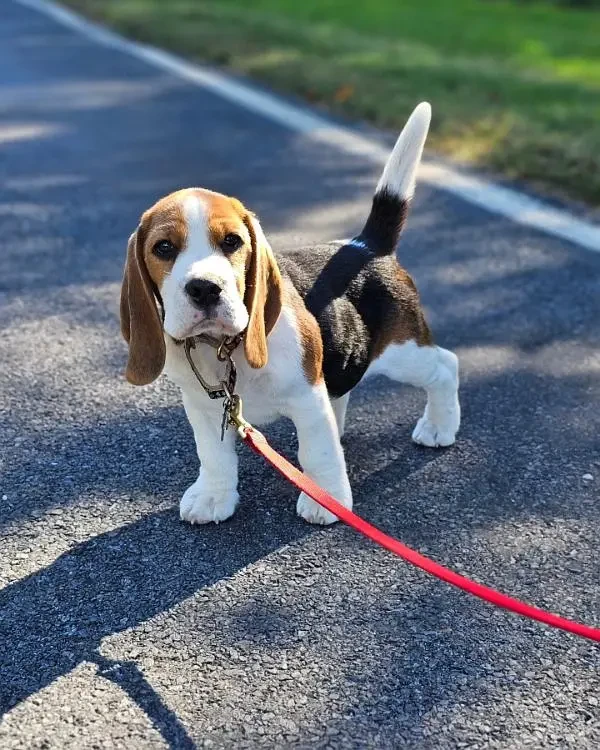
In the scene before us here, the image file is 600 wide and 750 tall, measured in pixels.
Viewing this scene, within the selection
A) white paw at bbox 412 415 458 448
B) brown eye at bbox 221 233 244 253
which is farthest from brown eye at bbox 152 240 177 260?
white paw at bbox 412 415 458 448

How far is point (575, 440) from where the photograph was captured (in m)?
3.86

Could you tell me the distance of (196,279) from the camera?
2754 millimetres

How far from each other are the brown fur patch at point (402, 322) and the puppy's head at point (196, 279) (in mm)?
620

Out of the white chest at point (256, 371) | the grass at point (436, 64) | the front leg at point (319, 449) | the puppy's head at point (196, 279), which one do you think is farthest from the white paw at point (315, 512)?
the grass at point (436, 64)

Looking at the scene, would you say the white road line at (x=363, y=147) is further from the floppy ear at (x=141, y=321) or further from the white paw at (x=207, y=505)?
the floppy ear at (x=141, y=321)

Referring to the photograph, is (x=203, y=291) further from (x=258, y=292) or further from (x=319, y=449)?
(x=319, y=449)

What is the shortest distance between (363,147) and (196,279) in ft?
17.7

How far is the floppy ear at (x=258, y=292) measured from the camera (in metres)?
2.94

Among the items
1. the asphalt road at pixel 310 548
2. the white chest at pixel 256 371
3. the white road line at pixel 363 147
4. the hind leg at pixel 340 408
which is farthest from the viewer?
the white road line at pixel 363 147

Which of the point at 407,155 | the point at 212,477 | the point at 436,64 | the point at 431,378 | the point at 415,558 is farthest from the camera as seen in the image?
the point at 436,64

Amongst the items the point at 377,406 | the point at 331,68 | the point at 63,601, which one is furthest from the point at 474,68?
the point at 63,601

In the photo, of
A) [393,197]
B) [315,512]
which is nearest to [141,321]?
[315,512]

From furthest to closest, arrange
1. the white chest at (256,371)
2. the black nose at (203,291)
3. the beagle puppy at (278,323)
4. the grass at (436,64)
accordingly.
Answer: the grass at (436,64) < the white chest at (256,371) < the beagle puppy at (278,323) < the black nose at (203,291)

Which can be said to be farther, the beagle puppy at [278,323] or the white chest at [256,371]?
the white chest at [256,371]
